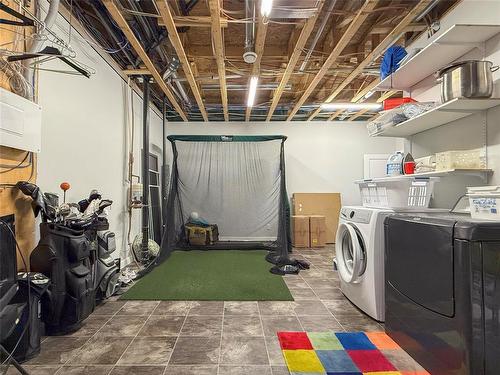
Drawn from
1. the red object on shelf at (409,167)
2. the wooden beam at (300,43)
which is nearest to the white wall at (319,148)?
the wooden beam at (300,43)

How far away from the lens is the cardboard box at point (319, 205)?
5878mm

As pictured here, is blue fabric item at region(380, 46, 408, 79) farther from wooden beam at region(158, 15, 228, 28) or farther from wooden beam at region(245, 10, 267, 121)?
wooden beam at region(158, 15, 228, 28)

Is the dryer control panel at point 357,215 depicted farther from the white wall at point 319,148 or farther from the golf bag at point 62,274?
the white wall at point 319,148

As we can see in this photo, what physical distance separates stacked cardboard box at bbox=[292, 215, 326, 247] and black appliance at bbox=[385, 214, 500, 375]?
356cm

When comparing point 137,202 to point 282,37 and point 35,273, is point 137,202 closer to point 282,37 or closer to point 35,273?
point 35,273

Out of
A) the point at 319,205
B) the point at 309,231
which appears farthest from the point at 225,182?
the point at 319,205

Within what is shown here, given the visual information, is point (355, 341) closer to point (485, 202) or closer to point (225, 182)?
point (485, 202)

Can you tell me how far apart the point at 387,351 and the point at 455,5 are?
3075mm

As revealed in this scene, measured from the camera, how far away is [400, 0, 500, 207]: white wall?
1903 mm

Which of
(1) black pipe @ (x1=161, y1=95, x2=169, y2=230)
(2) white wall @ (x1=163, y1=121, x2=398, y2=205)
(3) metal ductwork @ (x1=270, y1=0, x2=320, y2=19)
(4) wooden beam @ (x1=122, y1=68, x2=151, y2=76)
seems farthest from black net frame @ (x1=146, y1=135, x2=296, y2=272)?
(3) metal ductwork @ (x1=270, y1=0, x2=320, y2=19)

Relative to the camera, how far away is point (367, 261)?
2.27 m

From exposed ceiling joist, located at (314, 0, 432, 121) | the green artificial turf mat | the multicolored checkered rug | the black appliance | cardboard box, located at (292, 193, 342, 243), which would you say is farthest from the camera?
cardboard box, located at (292, 193, 342, 243)

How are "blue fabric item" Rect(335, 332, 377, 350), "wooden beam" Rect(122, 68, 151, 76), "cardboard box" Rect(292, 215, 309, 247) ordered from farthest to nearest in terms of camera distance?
"cardboard box" Rect(292, 215, 309, 247), "wooden beam" Rect(122, 68, 151, 76), "blue fabric item" Rect(335, 332, 377, 350)

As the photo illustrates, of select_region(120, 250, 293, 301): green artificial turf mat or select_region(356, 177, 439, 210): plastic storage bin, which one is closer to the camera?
select_region(356, 177, 439, 210): plastic storage bin
